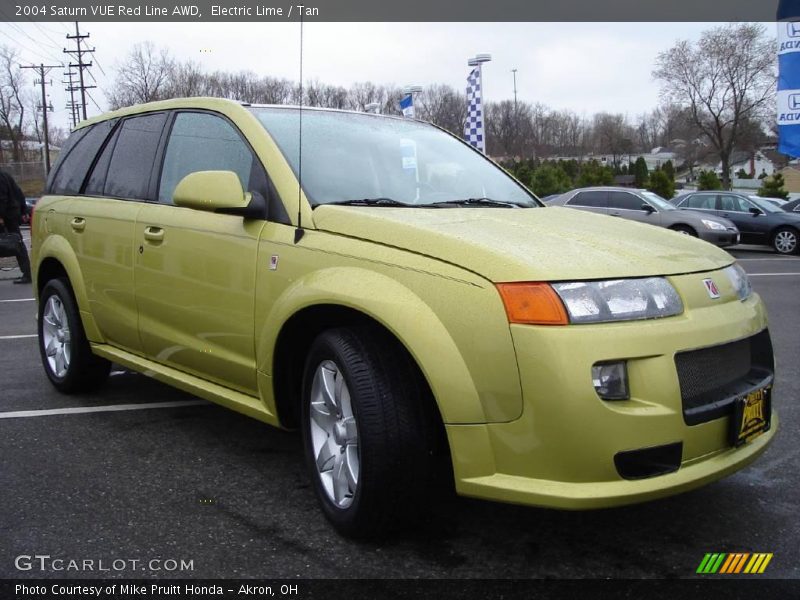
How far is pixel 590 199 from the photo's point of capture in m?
16.6

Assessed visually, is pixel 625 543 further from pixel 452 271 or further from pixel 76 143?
pixel 76 143

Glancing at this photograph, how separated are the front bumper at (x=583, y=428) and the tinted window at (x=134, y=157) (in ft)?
8.25

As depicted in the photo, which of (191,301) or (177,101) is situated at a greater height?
(177,101)

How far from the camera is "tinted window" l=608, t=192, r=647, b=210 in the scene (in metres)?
16.1

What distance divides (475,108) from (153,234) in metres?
15.0

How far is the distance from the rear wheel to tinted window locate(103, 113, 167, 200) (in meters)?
15.8

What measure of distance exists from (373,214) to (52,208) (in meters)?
2.92

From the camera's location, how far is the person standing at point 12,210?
10555 millimetres

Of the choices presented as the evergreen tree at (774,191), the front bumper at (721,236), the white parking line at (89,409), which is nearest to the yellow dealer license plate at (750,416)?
the white parking line at (89,409)

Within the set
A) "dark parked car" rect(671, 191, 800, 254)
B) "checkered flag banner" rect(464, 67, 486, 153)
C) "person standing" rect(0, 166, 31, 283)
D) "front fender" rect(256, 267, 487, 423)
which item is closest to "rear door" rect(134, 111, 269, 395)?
"front fender" rect(256, 267, 487, 423)

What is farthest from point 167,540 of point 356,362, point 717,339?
point 717,339

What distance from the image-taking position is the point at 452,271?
2.46 m

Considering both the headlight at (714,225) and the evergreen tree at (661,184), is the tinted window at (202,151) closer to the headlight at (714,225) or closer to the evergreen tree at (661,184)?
the headlight at (714,225)

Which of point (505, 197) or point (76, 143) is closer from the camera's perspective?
point (505, 197)
